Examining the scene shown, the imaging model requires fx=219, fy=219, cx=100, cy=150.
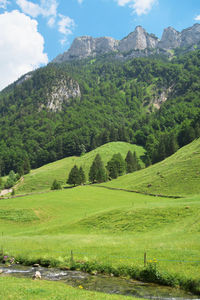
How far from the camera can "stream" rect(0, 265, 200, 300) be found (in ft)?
50.4

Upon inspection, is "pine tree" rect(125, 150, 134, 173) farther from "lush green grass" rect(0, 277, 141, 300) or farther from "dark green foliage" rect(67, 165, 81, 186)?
"lush green grass" rect(0, 277, 141, 300)

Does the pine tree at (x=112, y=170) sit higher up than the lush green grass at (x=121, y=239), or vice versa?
the pine tree at (x=112, y=170)

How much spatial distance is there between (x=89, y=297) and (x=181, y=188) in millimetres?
52136

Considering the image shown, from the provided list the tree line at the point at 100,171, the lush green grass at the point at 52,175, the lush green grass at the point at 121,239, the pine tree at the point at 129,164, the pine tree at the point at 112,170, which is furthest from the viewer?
the pine tree at the point at 129,164

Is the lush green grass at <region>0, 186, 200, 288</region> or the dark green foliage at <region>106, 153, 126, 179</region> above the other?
the dark green foliage at <region>106, 153, 126, 179</region>

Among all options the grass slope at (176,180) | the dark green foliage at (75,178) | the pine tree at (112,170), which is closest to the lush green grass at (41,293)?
the grass slope at (176,180)

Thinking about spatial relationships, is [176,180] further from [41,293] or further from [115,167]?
[41,293]

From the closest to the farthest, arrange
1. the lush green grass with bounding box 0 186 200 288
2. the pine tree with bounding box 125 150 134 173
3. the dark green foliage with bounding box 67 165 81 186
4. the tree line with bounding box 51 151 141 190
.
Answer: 1. the lush green grass with bounding box 0 186 200 288
2. the dark green foliage with bounding box 67 165 81 186
3. the tree line with bounding box 51 151 141 190
4. the pine tree with bounding box 125 150 134 173

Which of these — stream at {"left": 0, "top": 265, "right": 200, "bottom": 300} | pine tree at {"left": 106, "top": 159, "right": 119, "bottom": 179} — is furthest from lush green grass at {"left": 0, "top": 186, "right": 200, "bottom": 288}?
pine tree at {"left": 106, "top": 159, "right": 119, "bottom": 179}

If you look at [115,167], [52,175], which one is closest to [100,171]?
[115,167]

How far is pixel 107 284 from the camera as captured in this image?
1747cm

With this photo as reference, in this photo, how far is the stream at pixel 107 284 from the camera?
15.4m

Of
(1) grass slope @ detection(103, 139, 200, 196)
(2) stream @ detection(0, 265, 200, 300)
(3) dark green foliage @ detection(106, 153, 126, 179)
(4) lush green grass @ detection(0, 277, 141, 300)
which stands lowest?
(2) stream @ detection(0, 265, 200, 300)

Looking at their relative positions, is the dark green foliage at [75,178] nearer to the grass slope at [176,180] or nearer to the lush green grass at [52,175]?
the lush green grass at [52,175]
